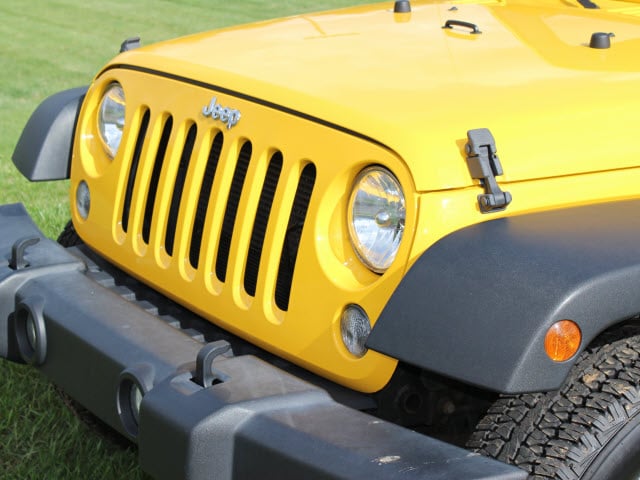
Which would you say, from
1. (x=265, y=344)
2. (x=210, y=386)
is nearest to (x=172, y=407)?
(x=210, y=386)

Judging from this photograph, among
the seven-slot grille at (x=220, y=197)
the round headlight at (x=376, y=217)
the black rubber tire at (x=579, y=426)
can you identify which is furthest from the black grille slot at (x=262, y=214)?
the black rubber tire at (x=579, y=426)

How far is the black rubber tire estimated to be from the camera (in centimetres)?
216

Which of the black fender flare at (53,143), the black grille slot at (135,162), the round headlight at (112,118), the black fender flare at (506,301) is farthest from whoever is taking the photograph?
the black fender flare at (53,143)

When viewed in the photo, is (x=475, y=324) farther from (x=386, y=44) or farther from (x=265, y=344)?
(x=386, y=44)

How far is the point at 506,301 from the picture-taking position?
6.75ft

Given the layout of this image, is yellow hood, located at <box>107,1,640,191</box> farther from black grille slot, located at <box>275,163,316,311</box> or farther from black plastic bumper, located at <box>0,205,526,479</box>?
black plastic bumper, located at <box>0,205,526,479</box>

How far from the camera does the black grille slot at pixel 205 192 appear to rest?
275 centimetres

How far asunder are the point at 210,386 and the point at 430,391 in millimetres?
530

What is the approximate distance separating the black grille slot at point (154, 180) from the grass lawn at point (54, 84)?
2.52 ft

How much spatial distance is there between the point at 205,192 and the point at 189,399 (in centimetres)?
70

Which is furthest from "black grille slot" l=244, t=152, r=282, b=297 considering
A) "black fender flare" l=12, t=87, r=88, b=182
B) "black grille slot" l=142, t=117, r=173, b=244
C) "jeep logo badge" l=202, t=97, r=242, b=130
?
"black fender flare" l=12, t=87, r=88, b=182

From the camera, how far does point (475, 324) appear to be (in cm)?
206

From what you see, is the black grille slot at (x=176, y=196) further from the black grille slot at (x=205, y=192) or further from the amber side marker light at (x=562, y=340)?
the amber side marker light at (x=562, y=340)

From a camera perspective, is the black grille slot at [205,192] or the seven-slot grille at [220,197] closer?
the seven-slot grille at [220,197]
